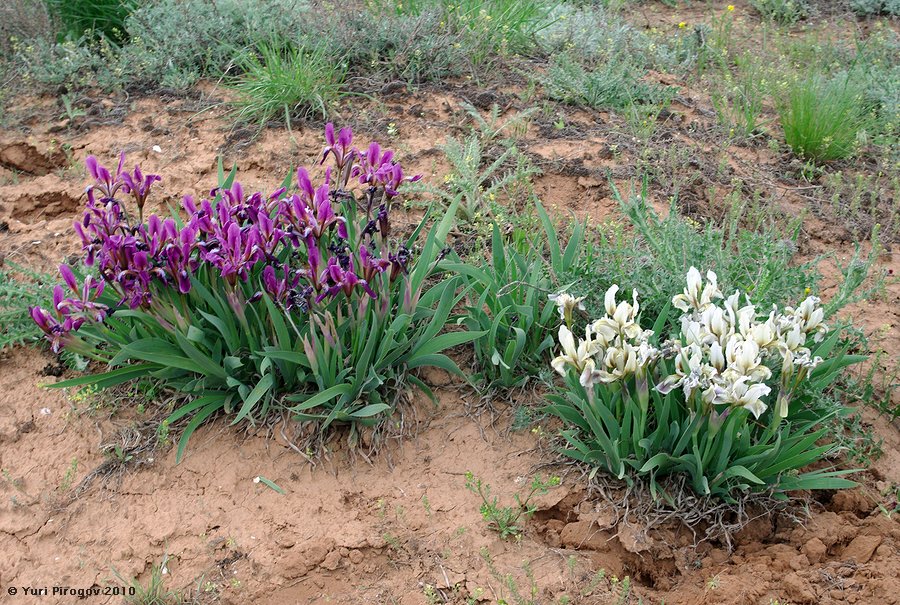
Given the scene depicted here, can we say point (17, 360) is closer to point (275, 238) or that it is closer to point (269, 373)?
point (269, 373)

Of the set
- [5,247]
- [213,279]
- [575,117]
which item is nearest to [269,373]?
[213,279]

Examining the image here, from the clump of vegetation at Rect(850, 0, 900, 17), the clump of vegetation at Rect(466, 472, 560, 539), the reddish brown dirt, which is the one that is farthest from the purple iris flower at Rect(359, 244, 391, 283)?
the clump of vegetation at Rect(850, 0, 900, 17)

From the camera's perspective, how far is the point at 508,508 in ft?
8.87

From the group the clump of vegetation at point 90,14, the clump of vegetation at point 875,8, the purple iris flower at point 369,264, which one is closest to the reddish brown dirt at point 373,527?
the purple iris flower at point 369,264

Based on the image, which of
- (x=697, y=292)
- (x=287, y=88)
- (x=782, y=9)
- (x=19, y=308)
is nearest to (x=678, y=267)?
(x=697, y=292)

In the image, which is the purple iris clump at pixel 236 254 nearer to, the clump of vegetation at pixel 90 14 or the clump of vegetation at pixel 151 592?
the clump of vegetation at pixel 151 592

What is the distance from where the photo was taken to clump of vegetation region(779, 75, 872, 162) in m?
4.46

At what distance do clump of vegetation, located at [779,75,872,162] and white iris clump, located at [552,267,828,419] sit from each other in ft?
7.39

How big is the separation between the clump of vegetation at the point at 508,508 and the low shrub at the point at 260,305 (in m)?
0.47

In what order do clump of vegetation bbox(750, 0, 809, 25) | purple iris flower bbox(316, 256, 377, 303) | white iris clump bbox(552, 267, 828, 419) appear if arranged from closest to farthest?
1. white iris clump bbox(552, 267, 828, 419)
2. purple iris flower bbox(316, 256, 377, 303)
3. clump of vegetation bbox(750, 0, 809, 25)

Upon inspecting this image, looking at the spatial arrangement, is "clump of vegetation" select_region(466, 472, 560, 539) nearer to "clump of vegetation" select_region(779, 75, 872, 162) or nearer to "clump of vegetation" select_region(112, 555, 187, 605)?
"clump of vegetation" select_region(112, 555, 187, 605)

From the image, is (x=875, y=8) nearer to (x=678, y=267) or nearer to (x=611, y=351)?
(x=678, y=267)

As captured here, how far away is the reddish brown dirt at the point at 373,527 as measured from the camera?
255 cm

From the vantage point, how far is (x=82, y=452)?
3.04 metres
